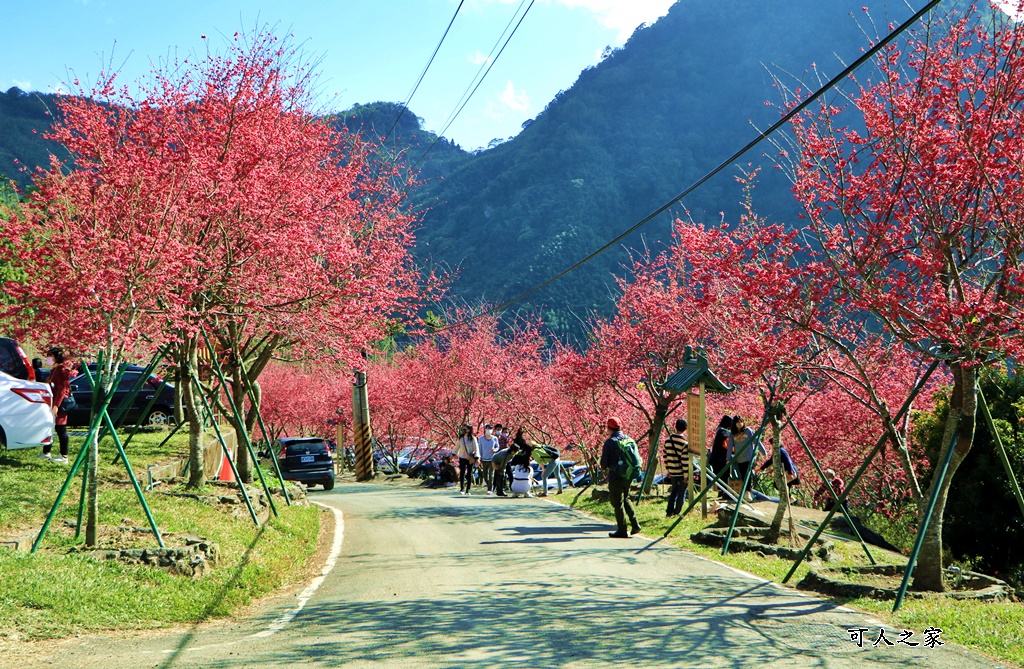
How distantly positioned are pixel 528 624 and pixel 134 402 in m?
21.1

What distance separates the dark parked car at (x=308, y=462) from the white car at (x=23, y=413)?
51.2 feet

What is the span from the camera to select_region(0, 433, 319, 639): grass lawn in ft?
25.7

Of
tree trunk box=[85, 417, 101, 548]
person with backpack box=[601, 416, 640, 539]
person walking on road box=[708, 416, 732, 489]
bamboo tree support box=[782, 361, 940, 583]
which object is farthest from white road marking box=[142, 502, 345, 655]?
person walking on road box=[708, 416, 732, 489]

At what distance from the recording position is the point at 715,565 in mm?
11672

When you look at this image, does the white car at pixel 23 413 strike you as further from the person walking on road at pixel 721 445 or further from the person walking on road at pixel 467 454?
the person walking on road at pixel 467 454

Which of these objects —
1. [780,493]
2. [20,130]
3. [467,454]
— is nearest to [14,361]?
[467,454]

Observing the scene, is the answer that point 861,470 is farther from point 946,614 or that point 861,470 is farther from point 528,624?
point 528,624

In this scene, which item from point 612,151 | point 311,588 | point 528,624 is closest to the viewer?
point 528,624

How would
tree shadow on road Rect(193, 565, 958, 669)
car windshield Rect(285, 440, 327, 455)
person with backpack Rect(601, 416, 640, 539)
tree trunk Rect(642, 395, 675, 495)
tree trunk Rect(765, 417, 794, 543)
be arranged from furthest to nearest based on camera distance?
car windshield Rect(285, 440, 327, 455) < tree trunk Rect(642, 395, 675, 495) < person with backpack Rect(601, 416, 640, 539) < tree trunk Rect(765, 417, 794, 543) < tree shadow on road Rect(193, 565, 958, 669)

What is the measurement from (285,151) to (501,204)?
105m

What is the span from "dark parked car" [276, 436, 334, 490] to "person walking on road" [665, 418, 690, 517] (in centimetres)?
1597

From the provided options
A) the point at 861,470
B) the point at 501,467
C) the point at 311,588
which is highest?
the point at 861,470

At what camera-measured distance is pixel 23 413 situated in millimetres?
14781

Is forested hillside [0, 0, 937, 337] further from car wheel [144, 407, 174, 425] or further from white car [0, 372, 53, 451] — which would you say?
white car [0, 372, 53, 451]
